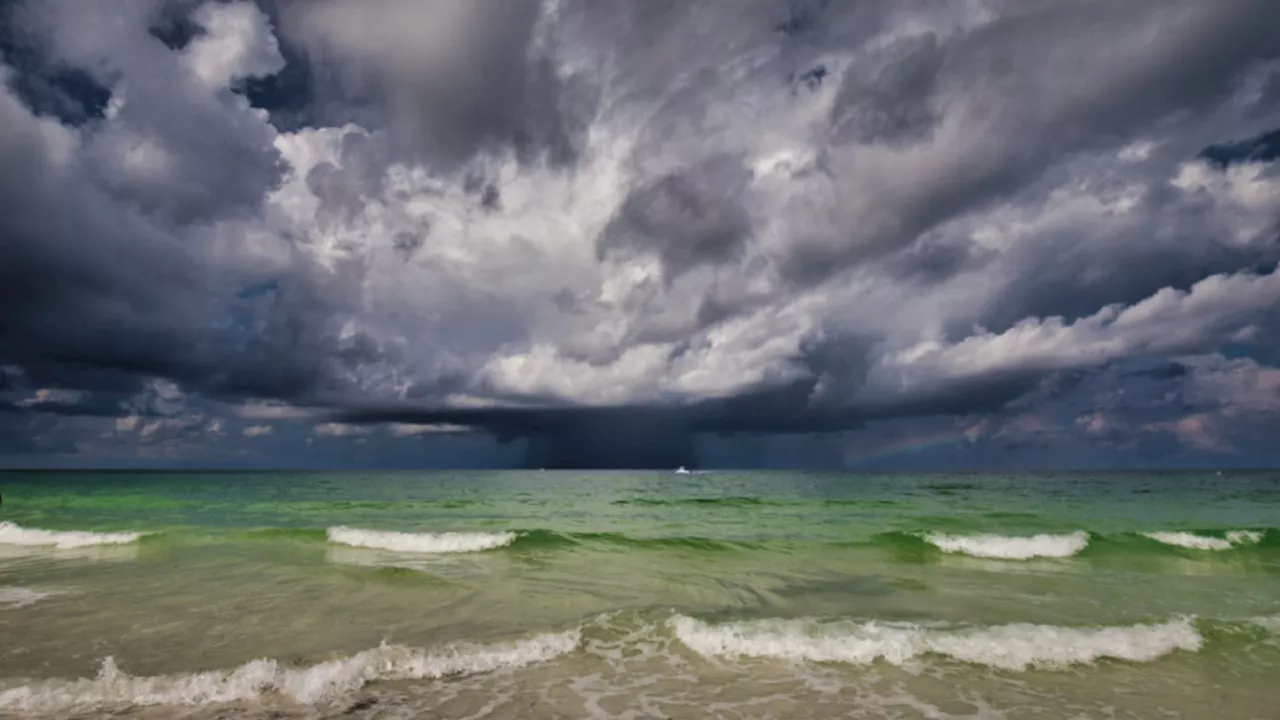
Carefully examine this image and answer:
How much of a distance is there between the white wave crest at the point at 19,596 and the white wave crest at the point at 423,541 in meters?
9.42

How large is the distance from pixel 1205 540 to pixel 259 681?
31.4 metres

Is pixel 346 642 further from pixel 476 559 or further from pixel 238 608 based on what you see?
pixel 476 559

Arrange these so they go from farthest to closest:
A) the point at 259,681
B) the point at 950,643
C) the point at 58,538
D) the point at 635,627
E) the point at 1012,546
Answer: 1. the point at 58,538
2. the point at 1012,546
3. the point at 635,627
4. the point at 950,643
5. the point at 259,681

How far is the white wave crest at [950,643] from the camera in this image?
9391mm

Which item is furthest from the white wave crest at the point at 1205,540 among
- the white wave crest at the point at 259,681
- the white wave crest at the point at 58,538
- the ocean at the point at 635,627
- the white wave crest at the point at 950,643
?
the white wave crest at the point at 58,538

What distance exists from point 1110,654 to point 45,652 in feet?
53.9

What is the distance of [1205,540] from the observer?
2358cm

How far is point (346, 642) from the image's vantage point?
9.86 m

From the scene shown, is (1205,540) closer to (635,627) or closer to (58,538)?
(635,627)

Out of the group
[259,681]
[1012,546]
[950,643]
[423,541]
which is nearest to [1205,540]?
[1012,546]

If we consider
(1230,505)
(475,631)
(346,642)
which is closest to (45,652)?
(346,642)

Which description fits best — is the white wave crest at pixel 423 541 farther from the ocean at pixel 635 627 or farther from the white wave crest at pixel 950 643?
the white wave crest at pixel 950 643

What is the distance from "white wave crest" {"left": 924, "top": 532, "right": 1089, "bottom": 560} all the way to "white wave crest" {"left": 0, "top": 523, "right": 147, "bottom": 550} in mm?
30521

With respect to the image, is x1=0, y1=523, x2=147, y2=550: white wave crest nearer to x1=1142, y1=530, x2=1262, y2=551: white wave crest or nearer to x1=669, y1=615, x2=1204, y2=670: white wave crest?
x1=669, y1=615, x2=1204, y2=670: white wave crest
